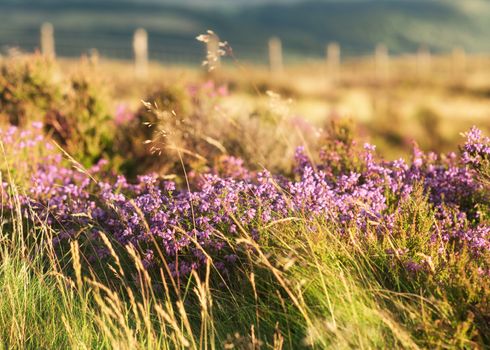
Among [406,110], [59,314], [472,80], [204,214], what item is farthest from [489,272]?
[472,80]

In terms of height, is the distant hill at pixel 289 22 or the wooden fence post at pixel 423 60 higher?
the wooden fence post at pixel 423 60

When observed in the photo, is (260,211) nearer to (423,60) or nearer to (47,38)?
(47,38)

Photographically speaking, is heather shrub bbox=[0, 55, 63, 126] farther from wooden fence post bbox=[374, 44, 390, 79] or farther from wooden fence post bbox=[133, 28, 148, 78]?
wooden fence post bbox=[374, 44, 390, 79]

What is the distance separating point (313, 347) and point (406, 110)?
1317cm

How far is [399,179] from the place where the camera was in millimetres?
4031

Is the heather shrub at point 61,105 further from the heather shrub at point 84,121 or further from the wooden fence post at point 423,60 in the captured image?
the wooden fence post at point 423,60

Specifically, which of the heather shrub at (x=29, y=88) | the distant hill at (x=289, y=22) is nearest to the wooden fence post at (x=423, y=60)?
the heather shrub at (x=29, y=88)

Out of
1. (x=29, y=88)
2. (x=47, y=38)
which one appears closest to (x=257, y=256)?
(x=29, y=88)

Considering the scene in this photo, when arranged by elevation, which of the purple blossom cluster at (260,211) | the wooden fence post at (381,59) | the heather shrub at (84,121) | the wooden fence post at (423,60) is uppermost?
the purple blossom cluster at (260,211)

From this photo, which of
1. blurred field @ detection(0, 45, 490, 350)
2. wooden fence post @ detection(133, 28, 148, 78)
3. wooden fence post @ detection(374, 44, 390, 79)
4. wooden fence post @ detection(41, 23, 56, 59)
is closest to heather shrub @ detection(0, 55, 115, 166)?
blurred field @ detection(0, 45, 490, 350)

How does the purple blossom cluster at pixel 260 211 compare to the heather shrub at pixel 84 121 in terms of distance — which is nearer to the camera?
the purple blossom cluster at pixel 260 211

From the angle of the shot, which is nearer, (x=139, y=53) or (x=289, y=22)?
(x=139, y=53)

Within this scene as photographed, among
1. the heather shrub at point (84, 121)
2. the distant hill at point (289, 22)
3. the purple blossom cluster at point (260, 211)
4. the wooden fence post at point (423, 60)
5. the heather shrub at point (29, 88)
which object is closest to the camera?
the purple blossom cluster at point (260, 211)

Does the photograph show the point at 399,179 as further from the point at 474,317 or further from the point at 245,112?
the point at 245,112
